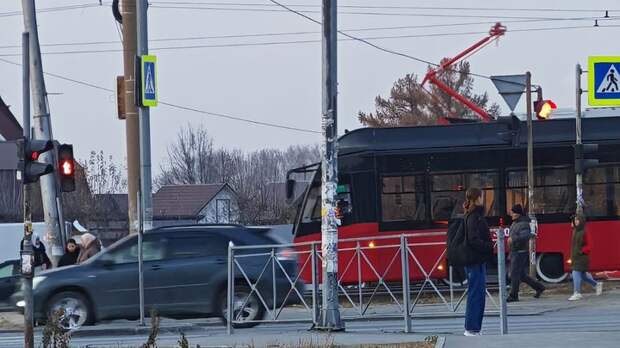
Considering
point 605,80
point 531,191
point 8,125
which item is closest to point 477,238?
point 605,80

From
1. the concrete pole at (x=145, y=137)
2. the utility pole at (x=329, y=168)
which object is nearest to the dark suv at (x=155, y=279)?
the concrete pole at (x=145, y=137)

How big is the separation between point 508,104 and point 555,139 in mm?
1597

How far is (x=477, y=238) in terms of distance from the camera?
14.0 metres

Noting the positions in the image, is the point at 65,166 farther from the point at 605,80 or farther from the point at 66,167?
the point at 605,80

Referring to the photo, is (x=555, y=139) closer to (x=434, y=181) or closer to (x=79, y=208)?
(x=434, y=181)

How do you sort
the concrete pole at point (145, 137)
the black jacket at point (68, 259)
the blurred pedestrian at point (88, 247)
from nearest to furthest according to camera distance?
the blurred pedestrian at point (88, 247)
the concrete pole at point (145, 137)
the black jacket at point (68, 259)

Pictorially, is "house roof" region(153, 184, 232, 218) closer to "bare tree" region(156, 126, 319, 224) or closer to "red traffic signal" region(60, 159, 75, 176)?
"bare tree" region(156, 126, 319, 224)

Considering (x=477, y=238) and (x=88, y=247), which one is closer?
(x=477, y=238)

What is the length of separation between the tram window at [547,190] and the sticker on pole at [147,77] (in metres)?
7.90

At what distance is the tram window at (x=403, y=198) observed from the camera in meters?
26.0

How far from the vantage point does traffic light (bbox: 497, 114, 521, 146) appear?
2536 centimetres

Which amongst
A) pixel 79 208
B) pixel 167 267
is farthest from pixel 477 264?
pixel 79 208

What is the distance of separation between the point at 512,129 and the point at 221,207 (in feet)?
149

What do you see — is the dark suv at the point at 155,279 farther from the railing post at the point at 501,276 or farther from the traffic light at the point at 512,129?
the traffic light at the point at 512,129
